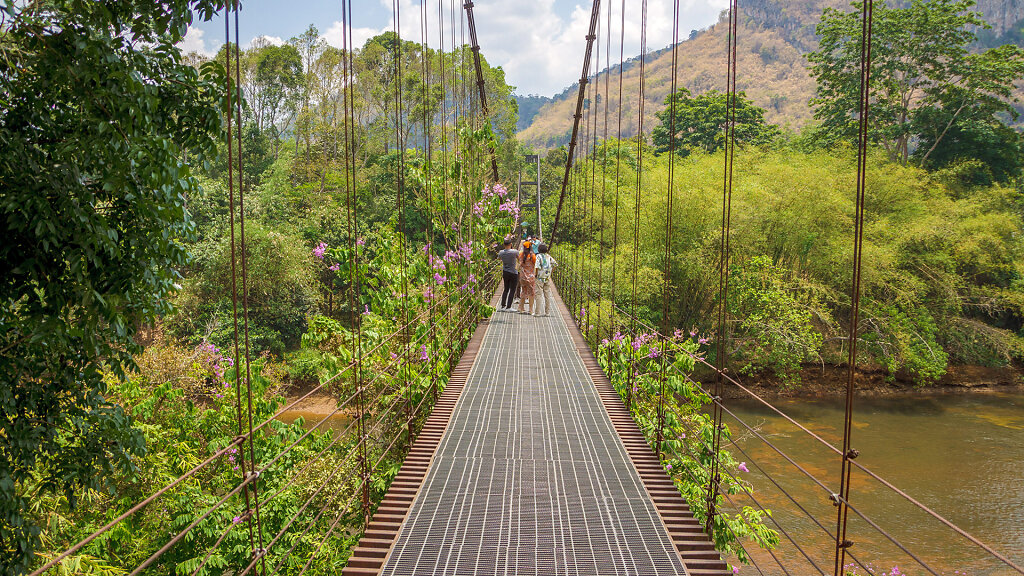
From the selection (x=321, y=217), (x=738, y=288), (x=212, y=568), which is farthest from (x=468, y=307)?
(x=321, y=217)

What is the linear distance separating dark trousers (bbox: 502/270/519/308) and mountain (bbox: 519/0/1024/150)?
5555cm

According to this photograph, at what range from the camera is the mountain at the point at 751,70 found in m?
65.0

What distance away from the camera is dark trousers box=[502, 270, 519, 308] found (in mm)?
8023

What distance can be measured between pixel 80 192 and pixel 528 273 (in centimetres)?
545

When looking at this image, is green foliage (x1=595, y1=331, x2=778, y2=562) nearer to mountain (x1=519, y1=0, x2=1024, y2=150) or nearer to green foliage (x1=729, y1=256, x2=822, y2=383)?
green foliage (x1=729, y1=256, x2=822, y2=383)

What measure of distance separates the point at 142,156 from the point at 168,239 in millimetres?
679

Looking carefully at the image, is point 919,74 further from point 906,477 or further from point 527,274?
point 527,274

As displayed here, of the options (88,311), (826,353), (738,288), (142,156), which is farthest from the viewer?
(826,353)

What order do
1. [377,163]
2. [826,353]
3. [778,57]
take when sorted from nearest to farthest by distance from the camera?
[826,353]
[377,163]
[778,57]

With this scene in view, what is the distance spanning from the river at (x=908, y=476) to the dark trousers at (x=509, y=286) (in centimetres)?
382

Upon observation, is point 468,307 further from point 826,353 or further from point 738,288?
point 826,353

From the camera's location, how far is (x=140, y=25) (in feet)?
8.52

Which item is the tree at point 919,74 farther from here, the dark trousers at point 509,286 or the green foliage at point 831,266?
the dark trousers at point 509,286

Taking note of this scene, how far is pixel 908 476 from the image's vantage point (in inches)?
400
